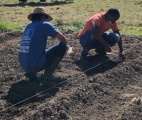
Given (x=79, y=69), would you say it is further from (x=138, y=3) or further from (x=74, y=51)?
(x=138, y=3)

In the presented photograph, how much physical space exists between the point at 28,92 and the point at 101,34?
2.70 meters

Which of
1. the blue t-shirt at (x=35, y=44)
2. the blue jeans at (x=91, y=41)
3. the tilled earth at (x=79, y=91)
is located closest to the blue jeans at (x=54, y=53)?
the blue t-shirt at (x=35, y=44)

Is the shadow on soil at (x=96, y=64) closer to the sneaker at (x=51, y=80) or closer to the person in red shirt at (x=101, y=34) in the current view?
the person in red shirt at (x=101, y=34)

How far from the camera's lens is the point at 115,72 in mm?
8102

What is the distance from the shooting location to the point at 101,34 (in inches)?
354

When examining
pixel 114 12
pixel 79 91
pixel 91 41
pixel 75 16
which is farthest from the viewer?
pixel 75 16

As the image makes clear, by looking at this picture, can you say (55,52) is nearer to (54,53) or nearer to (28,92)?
(54,53)

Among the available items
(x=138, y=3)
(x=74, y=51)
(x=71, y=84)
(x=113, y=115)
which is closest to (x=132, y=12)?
(x=138, y=3)

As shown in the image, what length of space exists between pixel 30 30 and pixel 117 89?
180 centimetres

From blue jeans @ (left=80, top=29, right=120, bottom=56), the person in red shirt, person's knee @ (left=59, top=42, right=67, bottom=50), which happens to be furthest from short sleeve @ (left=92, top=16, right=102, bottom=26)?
person's knee @ (left=59, top=42, right=67, bottom=50)

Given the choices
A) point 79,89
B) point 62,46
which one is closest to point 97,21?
point 62,46

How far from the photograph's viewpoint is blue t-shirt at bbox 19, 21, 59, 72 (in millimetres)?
7125

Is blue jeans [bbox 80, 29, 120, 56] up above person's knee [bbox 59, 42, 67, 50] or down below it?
below

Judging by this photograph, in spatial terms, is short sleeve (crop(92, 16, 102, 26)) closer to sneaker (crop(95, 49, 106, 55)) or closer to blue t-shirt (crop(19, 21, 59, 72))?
sneaker (crop(95, 49, 106, 55))
